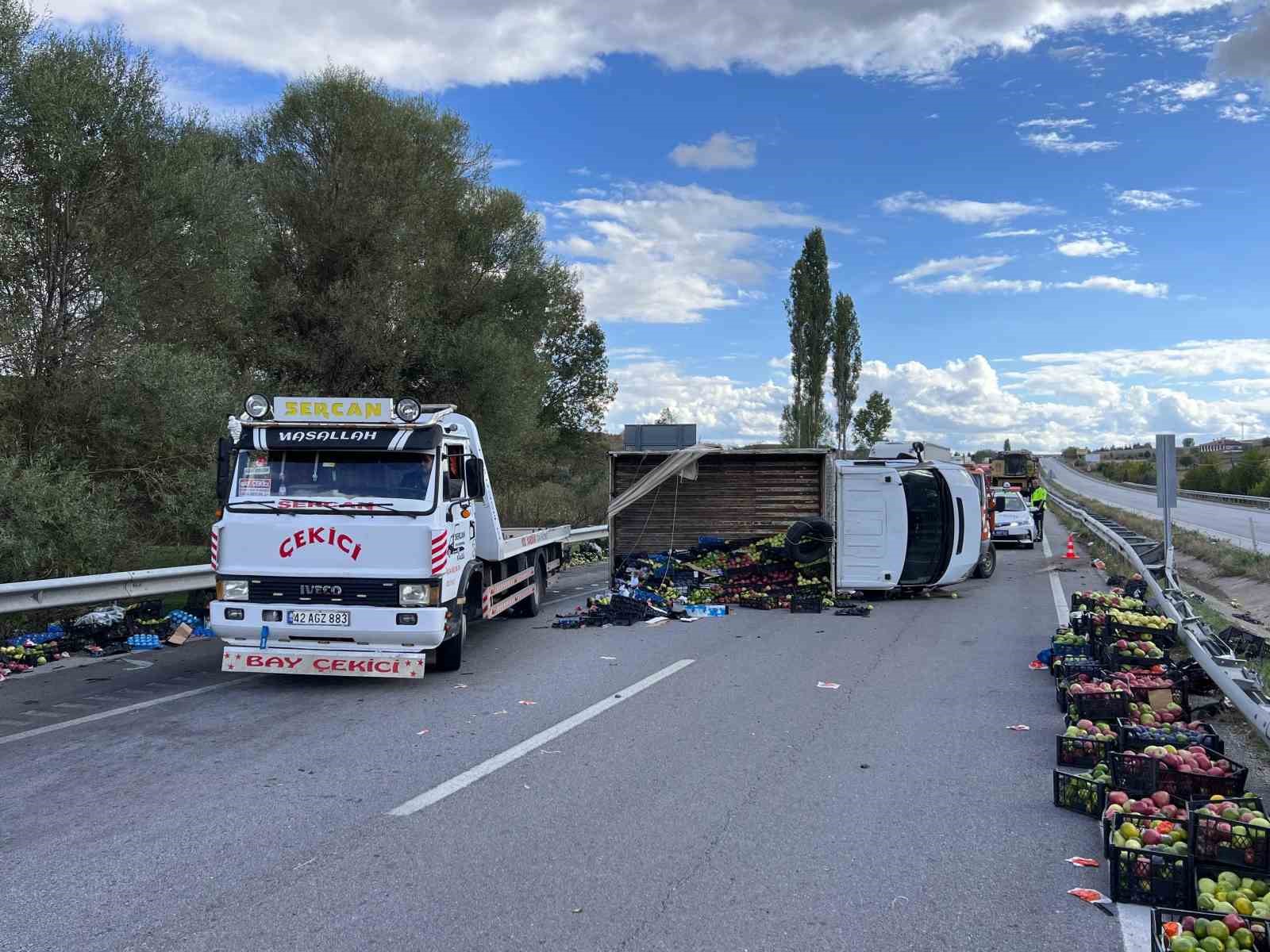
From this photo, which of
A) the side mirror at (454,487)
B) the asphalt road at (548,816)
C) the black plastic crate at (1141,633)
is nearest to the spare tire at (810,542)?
the black plastic crate at (1141,633)

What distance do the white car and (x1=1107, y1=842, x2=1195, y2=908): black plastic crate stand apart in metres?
23.4

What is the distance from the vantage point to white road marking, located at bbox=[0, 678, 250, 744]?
7.02 metres

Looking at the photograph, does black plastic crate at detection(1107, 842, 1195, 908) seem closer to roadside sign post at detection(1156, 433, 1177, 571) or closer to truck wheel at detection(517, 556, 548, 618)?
truck wheel at detection(517, 556, 548, 618)

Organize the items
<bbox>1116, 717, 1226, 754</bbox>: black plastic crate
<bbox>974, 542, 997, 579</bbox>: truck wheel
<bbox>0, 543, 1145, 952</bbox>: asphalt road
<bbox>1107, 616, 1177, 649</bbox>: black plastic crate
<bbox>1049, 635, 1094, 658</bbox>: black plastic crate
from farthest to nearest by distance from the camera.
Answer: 1. <bbox>974, 542, 997, 579</bbox>: truck wheel
2. <bbox>1107, 616, 1177, 649</bbox>: black plastic crate
3. <bbox>1049, 635, 1094, 658</bbox>: black plastic crate
4. <bbox>1116, 717, 1226, 754</bbox>: black plastic crate
5. <bbox>0, 543, 1145, 952</bbox>: asphalt road

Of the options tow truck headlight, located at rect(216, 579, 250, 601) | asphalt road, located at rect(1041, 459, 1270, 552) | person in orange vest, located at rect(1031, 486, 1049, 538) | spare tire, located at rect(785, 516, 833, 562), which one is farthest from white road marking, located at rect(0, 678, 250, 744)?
person in orange vest, located at rect(1031, 486, 1049, 538)

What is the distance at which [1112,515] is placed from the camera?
40.0m

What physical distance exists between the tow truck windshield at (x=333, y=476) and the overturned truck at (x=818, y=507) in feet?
23.7

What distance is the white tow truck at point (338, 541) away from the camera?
8.22m

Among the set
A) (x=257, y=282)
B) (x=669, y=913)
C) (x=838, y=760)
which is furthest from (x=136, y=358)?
(x=669, y=913)

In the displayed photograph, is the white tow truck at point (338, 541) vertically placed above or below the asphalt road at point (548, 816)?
above

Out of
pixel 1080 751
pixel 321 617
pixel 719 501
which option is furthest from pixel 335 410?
pixel 719 501

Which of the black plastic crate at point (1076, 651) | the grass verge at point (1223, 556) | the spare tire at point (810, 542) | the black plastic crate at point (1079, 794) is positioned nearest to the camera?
the black plastic crate at point (1079, 794)

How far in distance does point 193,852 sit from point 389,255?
17.9 meters

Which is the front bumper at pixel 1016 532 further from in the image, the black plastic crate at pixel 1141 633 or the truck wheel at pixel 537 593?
the black plastic crate at pixel 1141 633
